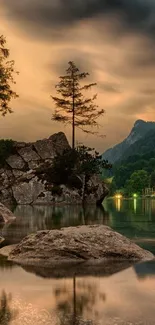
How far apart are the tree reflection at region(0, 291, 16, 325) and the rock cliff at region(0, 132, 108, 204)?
5347 cm

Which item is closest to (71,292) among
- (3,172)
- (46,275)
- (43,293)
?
(43,293)

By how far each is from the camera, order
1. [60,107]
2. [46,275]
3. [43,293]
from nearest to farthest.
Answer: [43,293]
[46,275]
[60,107]

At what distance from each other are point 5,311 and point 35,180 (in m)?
56.9

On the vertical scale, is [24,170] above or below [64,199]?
above

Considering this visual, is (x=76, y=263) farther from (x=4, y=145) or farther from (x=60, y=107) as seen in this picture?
(x=60, y=107)

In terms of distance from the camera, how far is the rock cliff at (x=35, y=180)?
206ft

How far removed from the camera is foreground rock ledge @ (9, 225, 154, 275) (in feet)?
42.5

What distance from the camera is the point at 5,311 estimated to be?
7.28 meters

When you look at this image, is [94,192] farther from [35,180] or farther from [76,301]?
[76,301]

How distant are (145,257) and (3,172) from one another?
54.3 m

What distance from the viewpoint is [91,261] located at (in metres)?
12.8

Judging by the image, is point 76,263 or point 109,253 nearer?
point 76,263

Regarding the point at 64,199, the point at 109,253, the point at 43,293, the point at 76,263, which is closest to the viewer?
the point at 43,293

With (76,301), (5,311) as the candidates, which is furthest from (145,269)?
(5,311)
